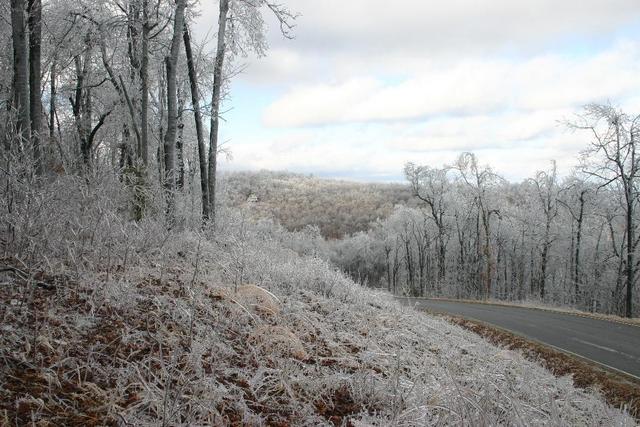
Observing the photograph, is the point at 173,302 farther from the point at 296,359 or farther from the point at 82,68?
the point at 82,68

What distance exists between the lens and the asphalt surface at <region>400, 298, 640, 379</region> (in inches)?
503

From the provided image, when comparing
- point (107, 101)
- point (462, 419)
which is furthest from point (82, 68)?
point (462, 419)

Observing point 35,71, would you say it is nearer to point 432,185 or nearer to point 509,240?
point 432,185

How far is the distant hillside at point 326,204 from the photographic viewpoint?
126250 mm

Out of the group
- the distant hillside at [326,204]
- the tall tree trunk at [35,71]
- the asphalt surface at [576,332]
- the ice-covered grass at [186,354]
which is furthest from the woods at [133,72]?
the distant hillside at [326,204]

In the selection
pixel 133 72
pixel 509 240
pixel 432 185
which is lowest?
pixel 509 240

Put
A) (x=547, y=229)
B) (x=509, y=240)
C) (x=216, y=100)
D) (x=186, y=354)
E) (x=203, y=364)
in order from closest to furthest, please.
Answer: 1. (x=186, y=354)
2. (x=203, y=364)
3. (x=216, y=100)
4. (x=547, y=229)
5. (x=509, y=240)

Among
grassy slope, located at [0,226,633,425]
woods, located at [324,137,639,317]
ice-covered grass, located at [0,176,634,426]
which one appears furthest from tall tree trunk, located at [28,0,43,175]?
woods, located at [324,137,639,317]

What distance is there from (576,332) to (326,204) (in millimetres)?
132974

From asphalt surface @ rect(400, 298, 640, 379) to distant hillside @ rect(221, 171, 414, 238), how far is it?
85.9 meters

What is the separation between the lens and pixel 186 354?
3.88 metres

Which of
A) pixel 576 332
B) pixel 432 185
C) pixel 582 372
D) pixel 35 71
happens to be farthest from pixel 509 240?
pixel 35 71

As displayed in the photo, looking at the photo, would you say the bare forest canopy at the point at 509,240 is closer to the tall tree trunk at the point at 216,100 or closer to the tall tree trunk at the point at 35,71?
the tall tree trunk at the point at 216,100

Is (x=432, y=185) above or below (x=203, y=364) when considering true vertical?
above
